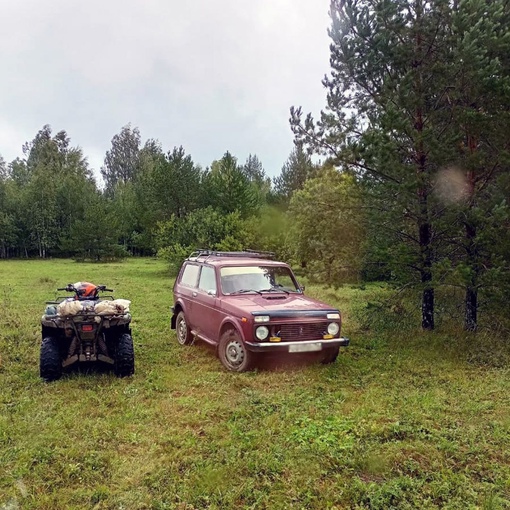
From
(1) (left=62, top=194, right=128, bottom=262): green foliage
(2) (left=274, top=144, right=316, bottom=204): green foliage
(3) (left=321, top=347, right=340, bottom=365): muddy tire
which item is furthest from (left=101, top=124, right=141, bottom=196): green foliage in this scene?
(3) (left=321, top=347, right=340, bottom=365): muddy tire

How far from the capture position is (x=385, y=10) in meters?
7.98

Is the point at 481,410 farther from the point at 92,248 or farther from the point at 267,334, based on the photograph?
the point at 92,248

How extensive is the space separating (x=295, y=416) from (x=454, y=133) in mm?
5875

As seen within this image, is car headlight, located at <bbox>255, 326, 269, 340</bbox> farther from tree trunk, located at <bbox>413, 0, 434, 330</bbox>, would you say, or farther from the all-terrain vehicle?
tree trunk, located at <bbox>413, 0, 434, 330</bbox>

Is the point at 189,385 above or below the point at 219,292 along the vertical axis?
below

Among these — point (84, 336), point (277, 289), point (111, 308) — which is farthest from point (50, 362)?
point (277, 289)

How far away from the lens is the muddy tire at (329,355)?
6.95 meters

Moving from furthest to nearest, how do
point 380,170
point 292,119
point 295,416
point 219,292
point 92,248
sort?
point 92,248 → point 292,119 → point 380,170 → point 219,292 → point 295,416

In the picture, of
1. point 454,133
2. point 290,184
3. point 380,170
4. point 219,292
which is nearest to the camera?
point 219,292

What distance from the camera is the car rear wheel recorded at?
8531mm

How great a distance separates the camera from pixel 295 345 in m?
6.34

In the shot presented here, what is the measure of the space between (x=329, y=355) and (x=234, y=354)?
1512 millimetres

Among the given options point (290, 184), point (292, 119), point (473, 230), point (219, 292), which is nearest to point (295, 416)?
point (219, 292)

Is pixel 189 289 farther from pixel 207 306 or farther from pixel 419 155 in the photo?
pixel 419 155
